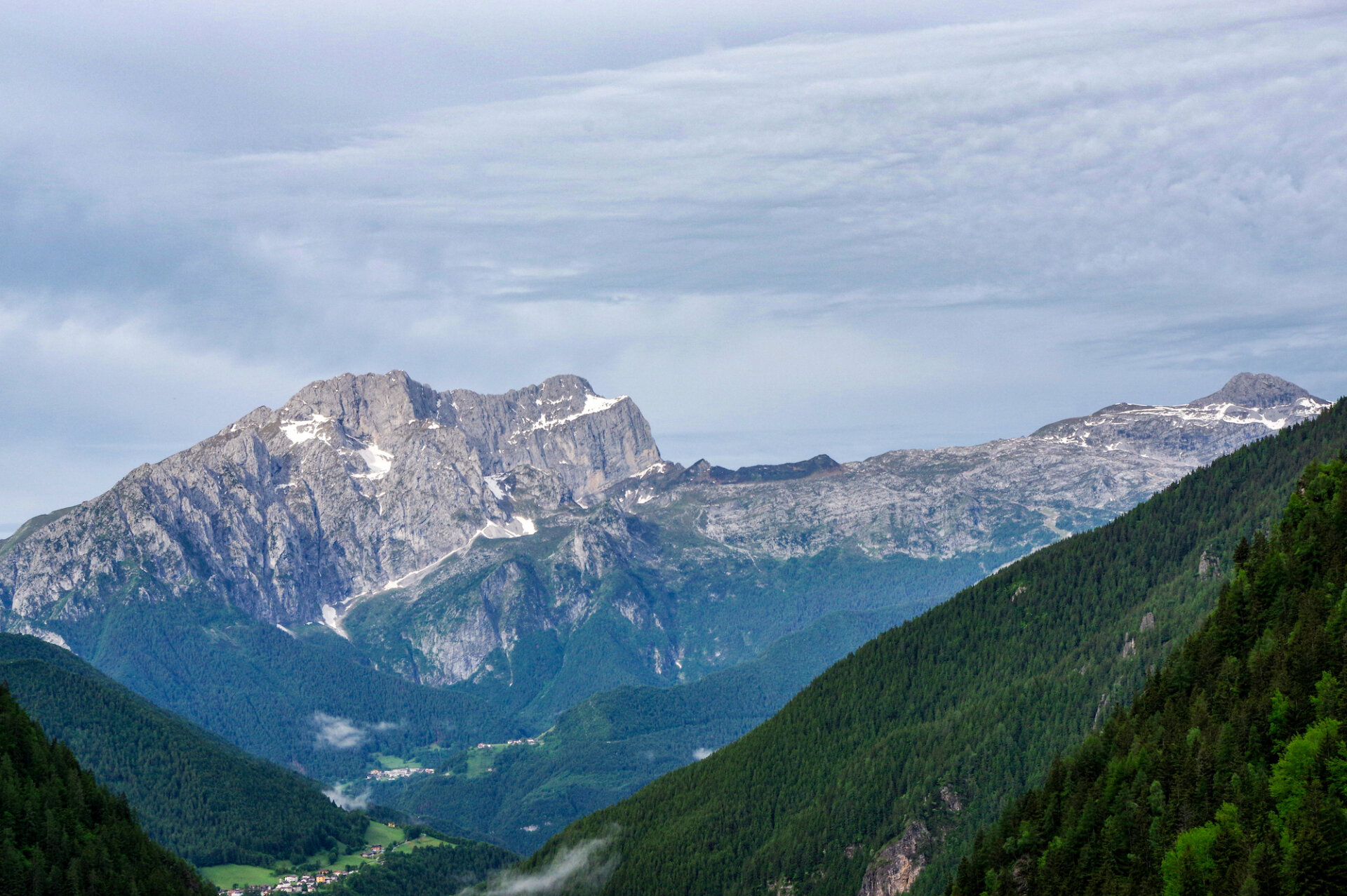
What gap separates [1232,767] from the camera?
121188 millimetres

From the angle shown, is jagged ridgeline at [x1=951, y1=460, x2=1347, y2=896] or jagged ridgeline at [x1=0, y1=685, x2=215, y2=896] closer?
jagged ridgeline at [x1=951, y1=460, x2=1347, y2=896]

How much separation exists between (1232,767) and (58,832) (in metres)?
151

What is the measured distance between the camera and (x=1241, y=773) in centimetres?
11875

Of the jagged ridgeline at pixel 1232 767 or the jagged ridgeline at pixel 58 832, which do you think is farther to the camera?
the jagged ridgeline at pixel 58 832

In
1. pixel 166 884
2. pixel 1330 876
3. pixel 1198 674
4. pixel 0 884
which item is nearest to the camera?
pixel 1330 876

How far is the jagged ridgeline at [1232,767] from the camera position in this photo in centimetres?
10241

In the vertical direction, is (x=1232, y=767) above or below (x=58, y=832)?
below

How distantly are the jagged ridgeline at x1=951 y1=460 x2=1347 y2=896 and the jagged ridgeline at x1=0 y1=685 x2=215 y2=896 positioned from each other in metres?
117

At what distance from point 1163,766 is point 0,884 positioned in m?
144

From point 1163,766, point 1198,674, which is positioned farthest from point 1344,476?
point 1163,766

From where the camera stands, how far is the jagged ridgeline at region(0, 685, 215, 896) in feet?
558

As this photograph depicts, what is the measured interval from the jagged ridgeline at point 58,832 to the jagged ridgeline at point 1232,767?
384ft

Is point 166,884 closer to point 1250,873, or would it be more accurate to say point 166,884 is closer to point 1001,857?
point 1001,857

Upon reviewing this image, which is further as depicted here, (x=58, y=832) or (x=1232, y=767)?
(x=58, y=832)
